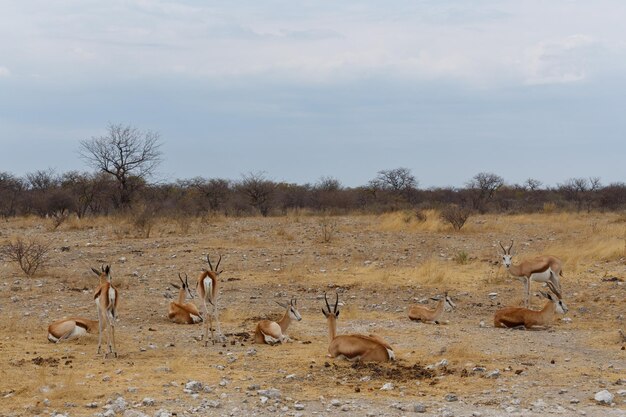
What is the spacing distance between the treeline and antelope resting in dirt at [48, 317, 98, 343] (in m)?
20.2

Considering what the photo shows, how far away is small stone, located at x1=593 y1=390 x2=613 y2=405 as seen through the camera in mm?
7552

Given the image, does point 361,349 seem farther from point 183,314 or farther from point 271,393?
point 183,314

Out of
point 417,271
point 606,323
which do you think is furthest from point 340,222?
point 606,323

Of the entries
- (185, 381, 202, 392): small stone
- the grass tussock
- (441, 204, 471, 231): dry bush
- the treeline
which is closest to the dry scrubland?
(185, 381, 202, 392): small stone

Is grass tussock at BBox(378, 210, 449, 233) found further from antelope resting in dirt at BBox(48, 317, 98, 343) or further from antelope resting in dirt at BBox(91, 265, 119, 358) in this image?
antelope resting in dirt at BBox(91, 265, 119, 358)

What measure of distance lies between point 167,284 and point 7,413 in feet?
30.6

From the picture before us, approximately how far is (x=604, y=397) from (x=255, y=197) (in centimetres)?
3703

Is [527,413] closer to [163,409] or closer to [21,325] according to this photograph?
[163,409]

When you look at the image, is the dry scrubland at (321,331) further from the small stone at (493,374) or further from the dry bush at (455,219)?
the dry bush at (455,219)

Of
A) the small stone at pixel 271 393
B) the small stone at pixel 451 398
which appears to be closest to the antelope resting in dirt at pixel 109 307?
the small stone at pixel 271 393

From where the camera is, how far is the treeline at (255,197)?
38969mm

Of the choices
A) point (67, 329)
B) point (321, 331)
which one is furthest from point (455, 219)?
point (67, 329)

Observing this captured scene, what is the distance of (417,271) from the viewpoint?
1769 centimetres

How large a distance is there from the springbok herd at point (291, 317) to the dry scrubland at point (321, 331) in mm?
211
